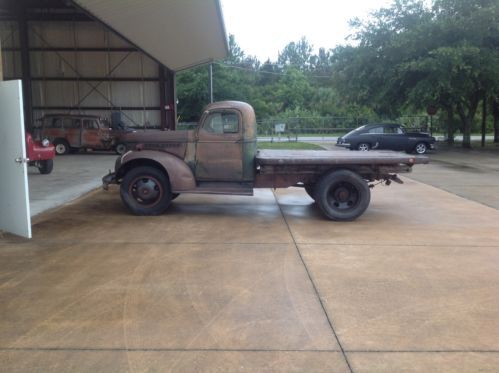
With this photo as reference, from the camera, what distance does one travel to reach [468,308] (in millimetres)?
4871

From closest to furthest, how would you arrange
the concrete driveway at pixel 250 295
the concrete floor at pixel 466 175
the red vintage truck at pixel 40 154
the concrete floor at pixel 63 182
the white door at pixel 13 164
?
1. the concrete driveway at pixel 250 295
2. the white door at pixel 13 164
3. the concrete floor at pixel 63 182
4. the concrete floor at pixel 466 175
5. the red vintage truck at pixel 40 154

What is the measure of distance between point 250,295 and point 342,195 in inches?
171

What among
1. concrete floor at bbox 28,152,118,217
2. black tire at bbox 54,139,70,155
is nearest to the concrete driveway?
concrete floor at bbox 28,152,118,217

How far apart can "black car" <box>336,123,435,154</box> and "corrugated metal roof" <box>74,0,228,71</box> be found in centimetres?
790

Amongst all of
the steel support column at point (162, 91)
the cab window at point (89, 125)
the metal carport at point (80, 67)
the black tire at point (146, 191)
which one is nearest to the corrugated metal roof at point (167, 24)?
the metal carport at point (80, 67)

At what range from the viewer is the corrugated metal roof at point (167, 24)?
15758mm

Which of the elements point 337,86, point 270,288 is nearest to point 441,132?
point 337,86

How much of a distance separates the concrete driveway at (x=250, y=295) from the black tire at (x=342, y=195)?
257 millimetres

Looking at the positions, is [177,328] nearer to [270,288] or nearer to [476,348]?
[270,288]

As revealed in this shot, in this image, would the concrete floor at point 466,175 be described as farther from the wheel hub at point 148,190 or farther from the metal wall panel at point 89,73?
the metal wall panel at point 89,73

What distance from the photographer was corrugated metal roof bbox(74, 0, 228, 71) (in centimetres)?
1576

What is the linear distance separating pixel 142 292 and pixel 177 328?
100cm

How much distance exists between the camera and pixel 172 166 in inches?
358

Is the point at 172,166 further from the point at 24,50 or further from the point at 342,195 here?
the point at 24,50
